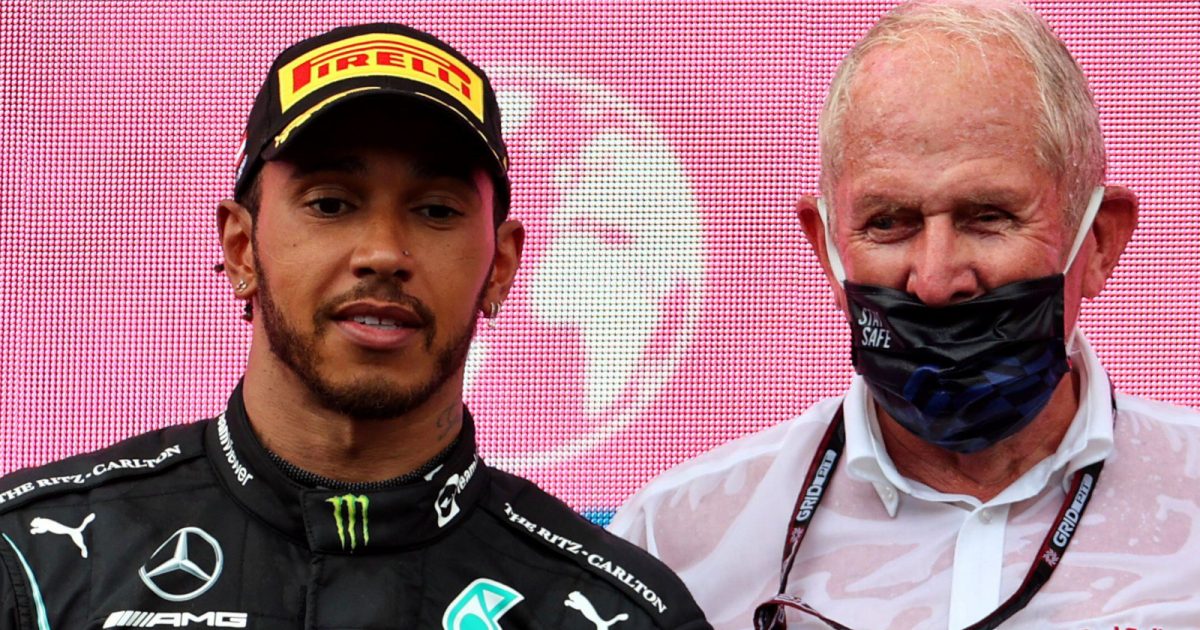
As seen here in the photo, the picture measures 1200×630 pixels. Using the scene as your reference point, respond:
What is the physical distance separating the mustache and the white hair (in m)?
0.76

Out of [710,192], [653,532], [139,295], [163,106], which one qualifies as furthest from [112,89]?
[653,532]

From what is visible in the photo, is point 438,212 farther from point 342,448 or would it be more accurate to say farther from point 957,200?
point 957,200

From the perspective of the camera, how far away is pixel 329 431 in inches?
94.6

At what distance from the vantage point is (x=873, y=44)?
2.75m

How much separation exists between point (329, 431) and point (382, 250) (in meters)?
0.27

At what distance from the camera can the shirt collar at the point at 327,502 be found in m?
2.35

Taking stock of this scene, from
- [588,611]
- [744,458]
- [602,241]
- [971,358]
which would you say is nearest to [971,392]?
[971,358]

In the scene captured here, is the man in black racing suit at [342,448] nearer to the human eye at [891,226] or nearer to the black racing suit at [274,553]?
the black racing suit at [274,553]

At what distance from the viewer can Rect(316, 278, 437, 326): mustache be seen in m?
2.31

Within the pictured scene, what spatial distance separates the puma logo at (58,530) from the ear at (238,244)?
0.40 metres

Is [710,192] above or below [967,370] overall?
above

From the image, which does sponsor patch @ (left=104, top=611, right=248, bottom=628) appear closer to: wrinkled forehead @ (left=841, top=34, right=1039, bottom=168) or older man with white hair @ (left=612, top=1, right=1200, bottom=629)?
older man with white hair @ (left=612, top=1, right=1200, bottom=629)

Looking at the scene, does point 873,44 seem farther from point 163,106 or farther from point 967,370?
point 163,106

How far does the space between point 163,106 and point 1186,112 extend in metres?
2.07
